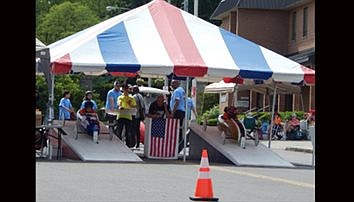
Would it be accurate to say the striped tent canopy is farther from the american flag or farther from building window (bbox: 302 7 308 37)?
building window (bbox: 302 7 308 37)

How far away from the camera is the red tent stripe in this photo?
649 inches

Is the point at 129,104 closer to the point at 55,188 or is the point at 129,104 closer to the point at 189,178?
the point at 189,178

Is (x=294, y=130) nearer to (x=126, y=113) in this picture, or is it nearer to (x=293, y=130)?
(x=293, y=130)

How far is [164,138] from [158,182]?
5586 mm

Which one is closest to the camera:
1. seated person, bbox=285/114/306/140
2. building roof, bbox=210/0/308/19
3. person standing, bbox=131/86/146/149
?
person standing, bbox=131/86/146/149

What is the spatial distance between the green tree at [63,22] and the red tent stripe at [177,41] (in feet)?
158

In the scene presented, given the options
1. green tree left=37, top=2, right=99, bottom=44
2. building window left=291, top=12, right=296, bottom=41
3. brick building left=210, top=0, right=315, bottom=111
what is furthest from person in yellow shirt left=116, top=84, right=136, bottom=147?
green tree left=37, top=2, right=99, bottom=44

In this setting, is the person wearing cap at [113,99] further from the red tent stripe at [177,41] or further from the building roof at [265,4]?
the building roof at [265,4]

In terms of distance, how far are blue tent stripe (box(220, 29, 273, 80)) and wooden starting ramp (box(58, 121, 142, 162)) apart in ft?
10.1

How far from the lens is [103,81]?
59.6 m

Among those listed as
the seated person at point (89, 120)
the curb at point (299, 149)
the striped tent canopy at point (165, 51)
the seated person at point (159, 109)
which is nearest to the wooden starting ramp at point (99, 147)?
the seated person at point (89, 120)

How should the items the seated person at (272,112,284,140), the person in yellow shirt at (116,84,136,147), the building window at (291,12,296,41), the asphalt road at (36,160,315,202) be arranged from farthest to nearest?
the building window at (291,12,296,41) → the seated person at (272,112,284,140) → the person in yellow shirt at (116,84,136,147) → the asphalt road at (36,160,315,202)
